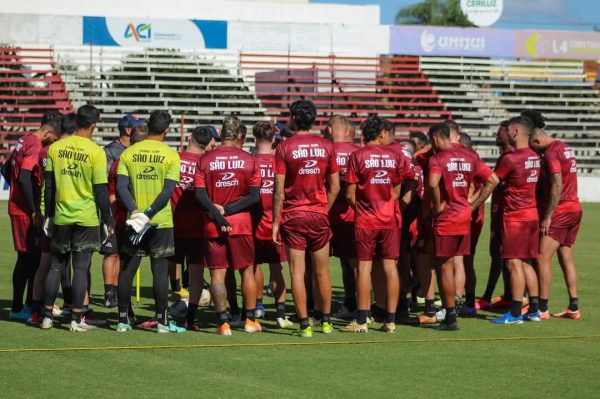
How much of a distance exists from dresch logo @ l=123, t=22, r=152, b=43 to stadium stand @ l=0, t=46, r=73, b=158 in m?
2.62

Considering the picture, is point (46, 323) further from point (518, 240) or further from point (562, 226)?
point (562, 226)

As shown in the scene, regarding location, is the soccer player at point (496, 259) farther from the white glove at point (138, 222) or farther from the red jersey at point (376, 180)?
the white glove at point (138, 222)

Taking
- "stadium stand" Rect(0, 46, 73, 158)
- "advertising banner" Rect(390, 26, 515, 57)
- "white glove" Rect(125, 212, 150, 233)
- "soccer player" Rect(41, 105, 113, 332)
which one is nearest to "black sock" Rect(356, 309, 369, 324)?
"white glove" Rect(125, 212, 150, 233)

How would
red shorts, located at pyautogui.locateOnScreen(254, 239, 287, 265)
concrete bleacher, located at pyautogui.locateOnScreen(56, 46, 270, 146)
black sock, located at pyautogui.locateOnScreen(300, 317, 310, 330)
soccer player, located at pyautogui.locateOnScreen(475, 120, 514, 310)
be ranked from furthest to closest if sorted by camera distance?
concrete bleacher, located at pyautogui.locateOnScreen(56, 46, 270, 146), soccer player, located at pyautogui.locateOnScreen(475, 120, 514, 310), red shorts, located at pyautogui.locateOnScreen(254, 239, 287, 265), black sock, located at pyautogui.locateOnScreen(300, 317, 310, 330)

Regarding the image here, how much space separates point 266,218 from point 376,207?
1.20 m

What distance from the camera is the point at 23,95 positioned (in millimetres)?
32219

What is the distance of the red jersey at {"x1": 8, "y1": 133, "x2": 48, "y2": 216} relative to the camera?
9688 mm

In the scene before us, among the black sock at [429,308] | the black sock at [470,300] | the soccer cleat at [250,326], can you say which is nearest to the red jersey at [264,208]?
the soccer cleat at [250,326]

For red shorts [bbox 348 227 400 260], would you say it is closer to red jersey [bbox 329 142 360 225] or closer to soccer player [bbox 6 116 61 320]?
red jersey [bbox 329 142 360 225]

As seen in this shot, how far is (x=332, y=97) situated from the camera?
34.1 meters

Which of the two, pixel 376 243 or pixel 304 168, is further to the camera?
pixel 376 243

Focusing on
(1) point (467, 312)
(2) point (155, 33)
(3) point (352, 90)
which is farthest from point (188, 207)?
(3) point (352, 90)

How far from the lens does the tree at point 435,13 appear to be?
240ft

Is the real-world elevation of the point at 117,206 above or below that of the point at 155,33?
below
